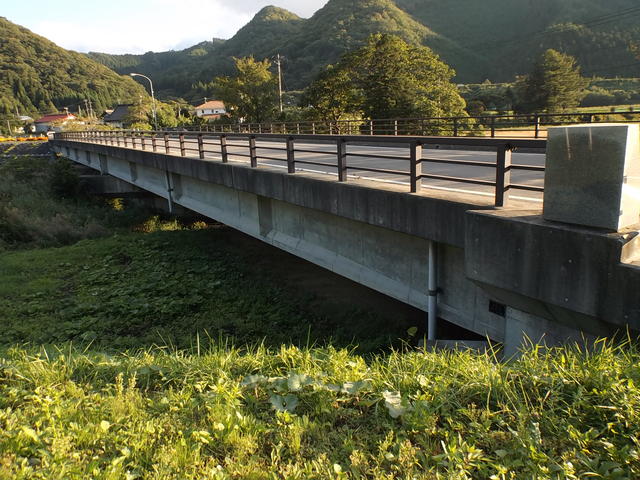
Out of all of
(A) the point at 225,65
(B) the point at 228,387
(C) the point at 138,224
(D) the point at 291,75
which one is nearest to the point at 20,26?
(A) the point at 225,65

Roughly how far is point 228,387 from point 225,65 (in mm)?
181378

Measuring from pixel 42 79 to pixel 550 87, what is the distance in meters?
182

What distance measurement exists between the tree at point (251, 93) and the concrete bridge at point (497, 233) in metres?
47.3

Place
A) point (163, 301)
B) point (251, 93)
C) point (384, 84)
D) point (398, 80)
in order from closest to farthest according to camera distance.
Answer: point (163, 301)
point (398, 80)
point (384, 84)
point (251, 93)

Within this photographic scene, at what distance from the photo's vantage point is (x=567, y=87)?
2255 inches

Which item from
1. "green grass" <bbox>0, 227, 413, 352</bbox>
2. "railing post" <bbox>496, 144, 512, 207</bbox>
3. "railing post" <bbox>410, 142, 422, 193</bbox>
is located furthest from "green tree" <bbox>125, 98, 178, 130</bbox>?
"railing post" <bbox>496, 144, 512, 207</bbox>

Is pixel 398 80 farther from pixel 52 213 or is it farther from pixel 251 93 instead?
pixel 52 213

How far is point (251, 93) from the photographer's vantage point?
56250 mm

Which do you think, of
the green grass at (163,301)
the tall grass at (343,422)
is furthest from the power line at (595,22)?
the tall grass at (343,422)

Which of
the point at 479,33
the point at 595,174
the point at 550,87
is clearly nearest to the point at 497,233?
the point at 595,174

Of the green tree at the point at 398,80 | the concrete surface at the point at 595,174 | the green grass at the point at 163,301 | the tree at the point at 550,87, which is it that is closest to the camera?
the concrete surface at the point at 595,174

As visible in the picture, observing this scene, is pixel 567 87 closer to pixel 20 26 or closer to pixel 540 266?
pixel 540 266

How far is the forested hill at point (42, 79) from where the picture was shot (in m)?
165

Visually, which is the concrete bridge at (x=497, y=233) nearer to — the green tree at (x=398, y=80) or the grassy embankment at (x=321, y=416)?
the grassy embankment at (x=321, y=416)
